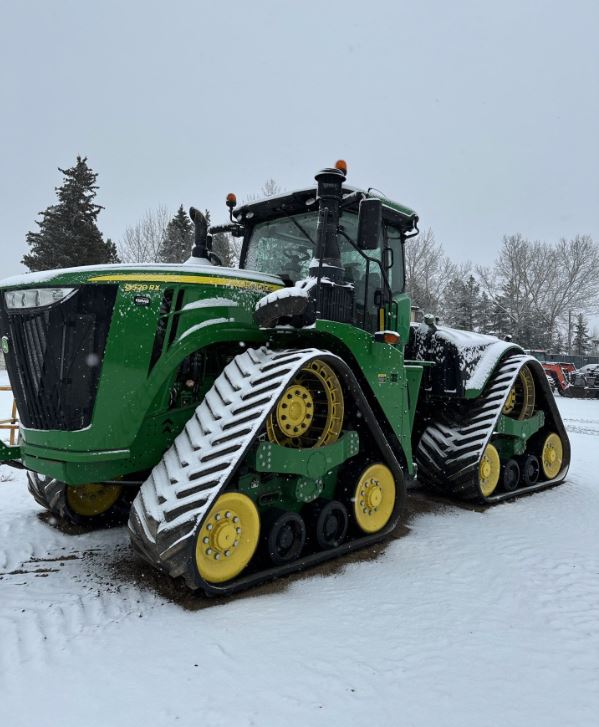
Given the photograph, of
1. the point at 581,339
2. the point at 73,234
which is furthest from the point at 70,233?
the point at 581,339

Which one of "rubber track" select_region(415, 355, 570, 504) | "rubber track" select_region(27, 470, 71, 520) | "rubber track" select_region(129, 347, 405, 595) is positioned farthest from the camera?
"rubber track" select_region(415, 355, 570, 504)

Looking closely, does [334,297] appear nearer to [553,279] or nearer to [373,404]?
[373,404]

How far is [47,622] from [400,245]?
14.8ft

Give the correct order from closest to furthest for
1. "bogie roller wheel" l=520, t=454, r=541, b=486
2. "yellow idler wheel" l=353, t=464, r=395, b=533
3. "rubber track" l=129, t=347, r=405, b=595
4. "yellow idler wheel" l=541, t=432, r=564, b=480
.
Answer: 1. "rubber track" l=129, t=347, r=405, b=595
2. "yellow idler wheel" l=353, t=464, r=395, b=533
3. "bogie roller wheel" l=520, t=454, r=541, b=486
4. "yellow idler wheel" l=541, t=432, r=564, b=480

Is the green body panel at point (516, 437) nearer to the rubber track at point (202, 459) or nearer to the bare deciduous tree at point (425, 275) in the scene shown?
the rubber track at point (202, 459)

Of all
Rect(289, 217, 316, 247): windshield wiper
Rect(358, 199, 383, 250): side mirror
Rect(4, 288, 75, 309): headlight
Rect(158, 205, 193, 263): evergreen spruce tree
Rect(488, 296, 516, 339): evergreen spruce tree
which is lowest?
Rect(4, 288, 75, 309): headlight

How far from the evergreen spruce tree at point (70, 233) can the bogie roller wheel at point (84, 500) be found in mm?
20591

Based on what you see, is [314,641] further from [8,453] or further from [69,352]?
[8,453]

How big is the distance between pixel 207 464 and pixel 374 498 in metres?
1.78

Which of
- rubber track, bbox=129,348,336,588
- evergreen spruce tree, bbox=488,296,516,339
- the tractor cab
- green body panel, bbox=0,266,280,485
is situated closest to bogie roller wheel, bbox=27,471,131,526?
green body panel, bbox=0,266,280,485

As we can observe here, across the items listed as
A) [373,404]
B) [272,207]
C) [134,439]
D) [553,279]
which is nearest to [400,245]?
[272,207]

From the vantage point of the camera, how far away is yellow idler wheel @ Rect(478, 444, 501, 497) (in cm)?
614

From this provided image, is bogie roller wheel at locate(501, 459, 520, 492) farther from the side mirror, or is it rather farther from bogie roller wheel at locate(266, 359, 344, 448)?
the side mirror

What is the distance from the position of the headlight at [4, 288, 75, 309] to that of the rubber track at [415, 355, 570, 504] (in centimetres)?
410
